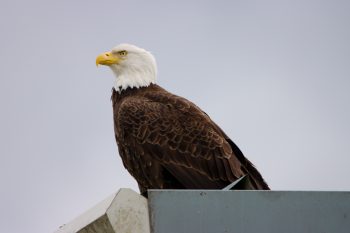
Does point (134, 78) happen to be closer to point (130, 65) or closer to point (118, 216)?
point (130, 65)

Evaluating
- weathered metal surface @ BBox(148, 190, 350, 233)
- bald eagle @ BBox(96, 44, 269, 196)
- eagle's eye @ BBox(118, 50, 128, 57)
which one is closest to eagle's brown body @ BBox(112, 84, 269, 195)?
bald eagle @ BBox(96, 44, 269, 196)

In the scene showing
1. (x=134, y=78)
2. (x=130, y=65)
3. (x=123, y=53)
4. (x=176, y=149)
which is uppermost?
(x=123, y=53)

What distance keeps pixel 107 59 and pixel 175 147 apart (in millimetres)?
1888

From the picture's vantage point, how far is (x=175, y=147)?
744cm

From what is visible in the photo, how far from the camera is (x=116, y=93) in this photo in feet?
28.5

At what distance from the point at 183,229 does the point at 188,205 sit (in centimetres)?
13

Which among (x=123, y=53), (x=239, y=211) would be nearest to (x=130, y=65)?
(x=123, y=53)

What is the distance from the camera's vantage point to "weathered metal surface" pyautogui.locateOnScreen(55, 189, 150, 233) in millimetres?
3393

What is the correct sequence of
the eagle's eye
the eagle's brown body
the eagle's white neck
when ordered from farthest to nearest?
the eagle's eye → the eagle's white neck → the eagle's brown body

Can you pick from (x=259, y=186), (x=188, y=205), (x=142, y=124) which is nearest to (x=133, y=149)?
(x=142, y=124)

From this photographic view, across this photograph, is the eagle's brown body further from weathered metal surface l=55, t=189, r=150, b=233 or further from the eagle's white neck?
weathered metal surface l=55, t=189, r=150, b=233

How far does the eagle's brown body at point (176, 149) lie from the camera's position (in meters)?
7.29

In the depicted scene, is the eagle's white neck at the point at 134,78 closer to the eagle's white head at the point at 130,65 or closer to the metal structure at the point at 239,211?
the eagle's white head at the point at 130,65

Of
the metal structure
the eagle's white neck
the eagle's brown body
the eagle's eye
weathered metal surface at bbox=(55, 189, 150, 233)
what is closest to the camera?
weathered metal surface at bbox=(55, 189, 150, 233)
